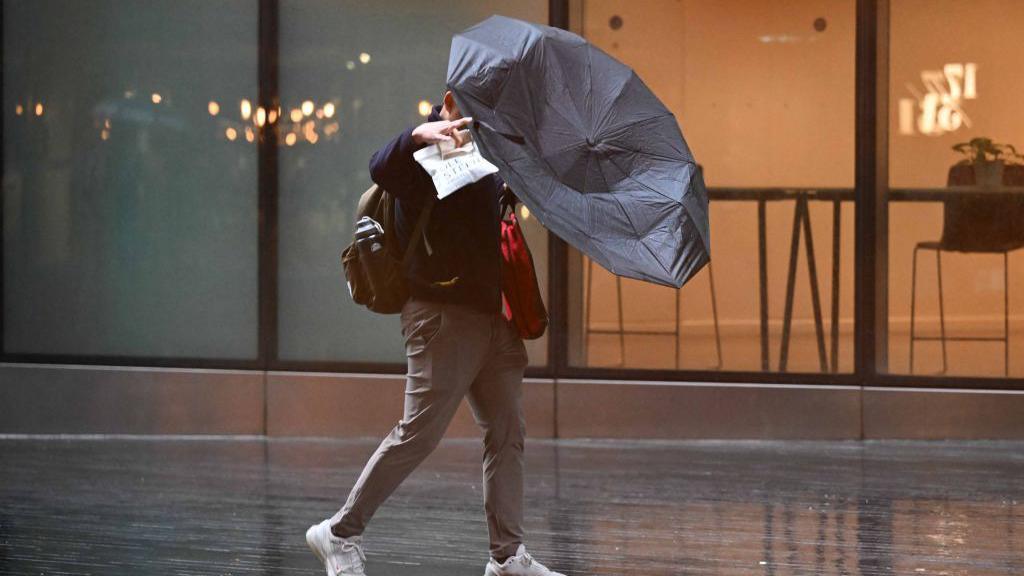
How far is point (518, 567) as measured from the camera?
206 inches

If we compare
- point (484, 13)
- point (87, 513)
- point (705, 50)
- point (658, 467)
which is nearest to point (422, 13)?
point (484, 13)

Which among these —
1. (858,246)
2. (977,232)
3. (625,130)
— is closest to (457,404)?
(625,130)

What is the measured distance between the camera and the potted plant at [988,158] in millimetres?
8844

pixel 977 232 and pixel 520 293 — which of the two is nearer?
pixel 520 293

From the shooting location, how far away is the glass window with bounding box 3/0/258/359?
938cm

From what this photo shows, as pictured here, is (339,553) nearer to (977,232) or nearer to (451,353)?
(451,353)

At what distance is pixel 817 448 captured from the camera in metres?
8.63

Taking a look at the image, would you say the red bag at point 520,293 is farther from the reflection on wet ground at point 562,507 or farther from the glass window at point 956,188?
the glass window at point 956,188

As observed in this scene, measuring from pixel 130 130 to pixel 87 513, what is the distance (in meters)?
3.41

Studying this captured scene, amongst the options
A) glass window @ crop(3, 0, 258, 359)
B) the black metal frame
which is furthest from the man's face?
glass window @ crop(3, 0, 258, 359)

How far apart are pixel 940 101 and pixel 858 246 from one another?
3.28ft

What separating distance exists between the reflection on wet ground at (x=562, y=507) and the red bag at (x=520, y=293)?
1.08 meters

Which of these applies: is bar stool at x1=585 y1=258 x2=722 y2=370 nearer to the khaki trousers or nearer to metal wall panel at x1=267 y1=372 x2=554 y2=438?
metal wall panel at x1=267 y1=372 x2=554 y2=438

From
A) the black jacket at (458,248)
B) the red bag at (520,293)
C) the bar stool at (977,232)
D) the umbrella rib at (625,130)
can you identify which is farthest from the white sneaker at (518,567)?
the bar stool at (977,232)
